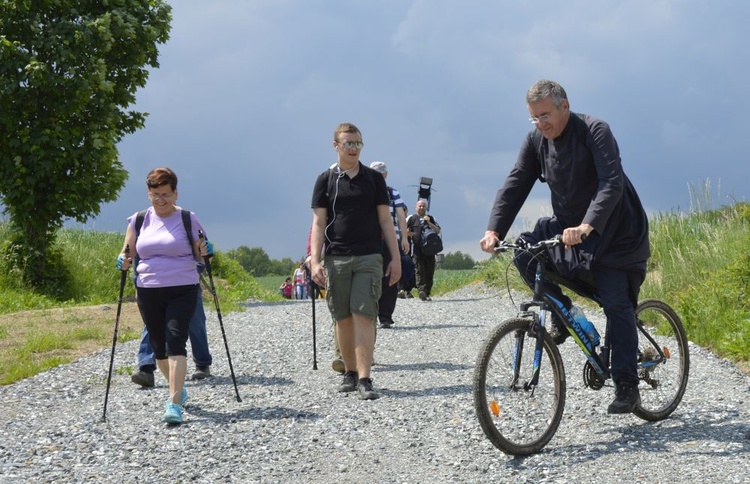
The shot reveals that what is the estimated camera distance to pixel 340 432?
269 inches

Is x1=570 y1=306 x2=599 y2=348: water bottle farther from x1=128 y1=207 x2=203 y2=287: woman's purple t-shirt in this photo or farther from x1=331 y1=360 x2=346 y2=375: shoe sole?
x1=331 y1=360 x2=346 y2=375: shoe sole

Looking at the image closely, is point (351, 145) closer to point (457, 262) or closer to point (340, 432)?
point (340, 432)

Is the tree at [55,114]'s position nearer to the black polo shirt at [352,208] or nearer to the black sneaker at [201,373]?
the black sneaker at [201,373]

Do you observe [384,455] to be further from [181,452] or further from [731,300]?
[731,300]

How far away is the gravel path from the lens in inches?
225

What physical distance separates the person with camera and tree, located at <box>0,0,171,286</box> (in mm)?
9611

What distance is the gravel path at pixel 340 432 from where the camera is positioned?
18.8ft

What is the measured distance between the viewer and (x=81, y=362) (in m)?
11.5

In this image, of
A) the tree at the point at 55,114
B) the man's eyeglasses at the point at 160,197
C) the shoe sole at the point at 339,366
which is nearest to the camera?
the man's eyeglasses at the point at 160,197

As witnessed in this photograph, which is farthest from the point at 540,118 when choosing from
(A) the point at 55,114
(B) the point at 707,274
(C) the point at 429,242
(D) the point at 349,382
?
(A) the point at 55,114

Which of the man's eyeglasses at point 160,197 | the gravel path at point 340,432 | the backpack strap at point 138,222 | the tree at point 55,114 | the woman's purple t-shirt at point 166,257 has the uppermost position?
the tree at point 55,114

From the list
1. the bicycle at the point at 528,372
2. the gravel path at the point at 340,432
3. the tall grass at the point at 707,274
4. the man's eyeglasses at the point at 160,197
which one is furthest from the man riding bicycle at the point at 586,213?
the tall grass at the point at 707,274

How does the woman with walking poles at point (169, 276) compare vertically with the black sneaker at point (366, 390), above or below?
above

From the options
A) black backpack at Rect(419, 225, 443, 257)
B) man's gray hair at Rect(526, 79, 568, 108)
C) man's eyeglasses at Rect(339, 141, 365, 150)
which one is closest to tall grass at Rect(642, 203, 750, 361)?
black backpack at Rect(419, 225, 443, 257)
